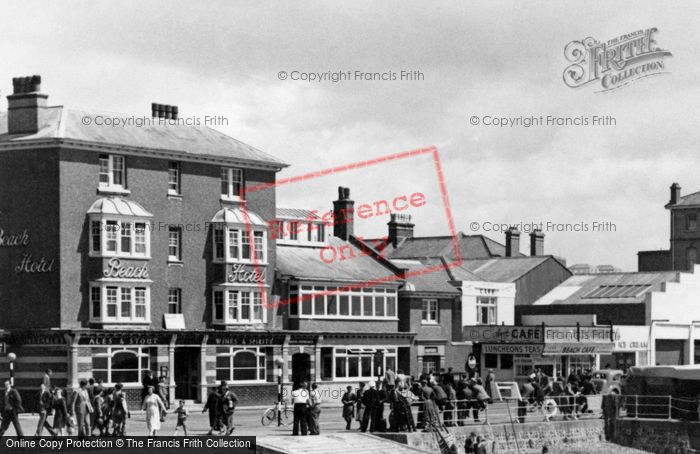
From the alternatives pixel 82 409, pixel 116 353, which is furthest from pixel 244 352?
pixel 82 409

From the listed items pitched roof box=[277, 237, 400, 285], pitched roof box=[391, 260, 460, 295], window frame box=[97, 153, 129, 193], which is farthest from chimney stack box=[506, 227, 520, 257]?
window frame box=[97, 153, 129, 193]

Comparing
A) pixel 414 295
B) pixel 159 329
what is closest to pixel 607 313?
pixel 414 295

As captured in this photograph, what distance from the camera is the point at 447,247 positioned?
10881cm

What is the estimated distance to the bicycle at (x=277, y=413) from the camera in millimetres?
50775

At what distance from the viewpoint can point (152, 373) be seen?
60406 millimetres

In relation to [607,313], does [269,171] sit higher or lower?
higher

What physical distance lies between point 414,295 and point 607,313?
51.8 ft

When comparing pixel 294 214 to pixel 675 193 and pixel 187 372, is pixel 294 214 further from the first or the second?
pixel 675 193

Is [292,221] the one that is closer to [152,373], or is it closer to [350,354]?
[350,354]

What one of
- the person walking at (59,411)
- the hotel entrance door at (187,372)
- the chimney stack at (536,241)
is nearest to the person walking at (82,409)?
the person walking at (59,411)

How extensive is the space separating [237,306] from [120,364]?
300 inches

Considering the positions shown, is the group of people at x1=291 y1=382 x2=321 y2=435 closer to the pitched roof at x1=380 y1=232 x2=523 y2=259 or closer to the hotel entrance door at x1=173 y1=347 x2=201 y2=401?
the hotel entrance door at x1=173 y1=347 x2=201 y2=401

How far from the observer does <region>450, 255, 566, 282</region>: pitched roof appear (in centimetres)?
8762

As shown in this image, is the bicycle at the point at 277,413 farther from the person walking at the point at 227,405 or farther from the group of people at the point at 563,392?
the group of people at the point at 563,392
